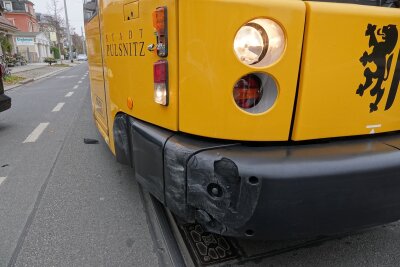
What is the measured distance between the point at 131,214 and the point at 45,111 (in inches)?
229

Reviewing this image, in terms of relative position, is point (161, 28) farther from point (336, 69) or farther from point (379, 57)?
point (379, 57)

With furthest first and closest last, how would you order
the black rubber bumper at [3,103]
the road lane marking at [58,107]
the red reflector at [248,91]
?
the road lane marking at [58,107]
the black rubber bumper at [3,103]
the red reflector at [248,91]

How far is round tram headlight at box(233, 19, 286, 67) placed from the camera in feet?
4.78

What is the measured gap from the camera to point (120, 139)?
2.33 m

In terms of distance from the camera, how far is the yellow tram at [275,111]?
1.44 meters

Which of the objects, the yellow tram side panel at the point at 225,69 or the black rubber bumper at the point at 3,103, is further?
the black rubber bumper at the point at 3,103

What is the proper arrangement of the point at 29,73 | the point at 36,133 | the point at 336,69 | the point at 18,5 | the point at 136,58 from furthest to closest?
the point at 18,5
the point at 29,73
the point at 36,133
the point at 136,58
the point at 336,69

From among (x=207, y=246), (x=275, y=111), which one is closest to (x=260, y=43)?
(x=275, y=111)

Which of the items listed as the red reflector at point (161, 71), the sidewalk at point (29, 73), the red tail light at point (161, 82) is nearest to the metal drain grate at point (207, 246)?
the red tail light at point (161, 82)

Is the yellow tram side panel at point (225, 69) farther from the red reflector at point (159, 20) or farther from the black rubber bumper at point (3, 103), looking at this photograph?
the black rubber bumper at point (3, 103)

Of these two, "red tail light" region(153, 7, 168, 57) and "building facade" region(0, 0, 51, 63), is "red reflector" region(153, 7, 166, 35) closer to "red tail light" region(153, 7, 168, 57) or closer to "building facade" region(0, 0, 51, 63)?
"red tail light" region(153, 7, 168, 57)

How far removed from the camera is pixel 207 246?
222 cm

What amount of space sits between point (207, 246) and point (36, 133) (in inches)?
174

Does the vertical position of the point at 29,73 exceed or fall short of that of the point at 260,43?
it falls short
